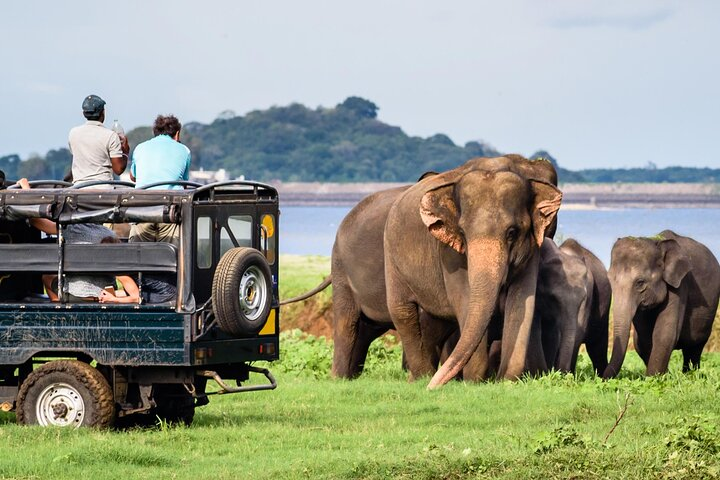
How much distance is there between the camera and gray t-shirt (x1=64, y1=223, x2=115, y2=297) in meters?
14.0

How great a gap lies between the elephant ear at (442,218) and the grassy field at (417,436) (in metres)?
1.54

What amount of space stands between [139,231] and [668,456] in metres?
5.06

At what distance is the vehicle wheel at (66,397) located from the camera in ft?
44.6

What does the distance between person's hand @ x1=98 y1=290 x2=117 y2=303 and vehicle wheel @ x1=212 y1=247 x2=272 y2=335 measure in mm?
1038

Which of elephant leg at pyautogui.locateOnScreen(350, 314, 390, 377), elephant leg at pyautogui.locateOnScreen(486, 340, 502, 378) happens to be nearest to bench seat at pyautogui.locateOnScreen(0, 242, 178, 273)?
elephant leg at pyautogui.locateOnScreen(486, 340, 502, 378)

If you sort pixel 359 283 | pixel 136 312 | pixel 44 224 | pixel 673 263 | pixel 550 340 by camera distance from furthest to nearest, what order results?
pixel 673 263 → pixel 359 283 → pixel 550 340 → pixel 44 224 → pixel 136 312

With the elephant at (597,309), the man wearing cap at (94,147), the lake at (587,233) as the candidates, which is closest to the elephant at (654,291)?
the elephant at (597,309)

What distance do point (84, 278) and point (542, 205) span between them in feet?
17.8

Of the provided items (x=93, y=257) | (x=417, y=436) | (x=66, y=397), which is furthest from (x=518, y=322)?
(x=66, y=397)

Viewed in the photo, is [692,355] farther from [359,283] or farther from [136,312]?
[136,312]

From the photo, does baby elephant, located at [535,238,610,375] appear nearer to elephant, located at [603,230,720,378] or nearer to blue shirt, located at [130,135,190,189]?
elephant, located at [603,230,720,378]

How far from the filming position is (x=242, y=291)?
13539 millimetres

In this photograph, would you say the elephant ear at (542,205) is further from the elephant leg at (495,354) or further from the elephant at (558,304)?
the elephant leg at (495,354)

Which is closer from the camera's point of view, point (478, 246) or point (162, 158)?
point (162, 158)
